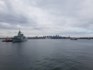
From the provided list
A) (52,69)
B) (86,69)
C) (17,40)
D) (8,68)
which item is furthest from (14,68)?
(17,40)

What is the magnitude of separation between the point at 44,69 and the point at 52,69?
1702 millimetres

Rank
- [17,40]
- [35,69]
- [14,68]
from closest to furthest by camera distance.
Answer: [35,69] → [14,68] → [17,40]

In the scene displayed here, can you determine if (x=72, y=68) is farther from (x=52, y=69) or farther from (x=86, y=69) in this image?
(x=52, y=69)

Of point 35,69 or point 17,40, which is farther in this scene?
point 17,40

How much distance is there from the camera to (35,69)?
20.3 m

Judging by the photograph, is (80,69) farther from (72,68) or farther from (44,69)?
(44,69)

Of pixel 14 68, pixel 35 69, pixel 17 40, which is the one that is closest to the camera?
pixel 35 69

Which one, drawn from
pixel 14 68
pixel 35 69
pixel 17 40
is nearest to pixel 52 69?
pixel 35 69

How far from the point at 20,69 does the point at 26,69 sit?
1.41 metres

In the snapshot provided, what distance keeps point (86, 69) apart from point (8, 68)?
17.0m

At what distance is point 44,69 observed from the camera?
2044 centimetres

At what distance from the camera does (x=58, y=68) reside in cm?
2133

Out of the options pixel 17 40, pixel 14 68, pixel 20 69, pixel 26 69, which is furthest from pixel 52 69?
pixel 17 40

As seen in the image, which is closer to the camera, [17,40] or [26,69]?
[26,69]
